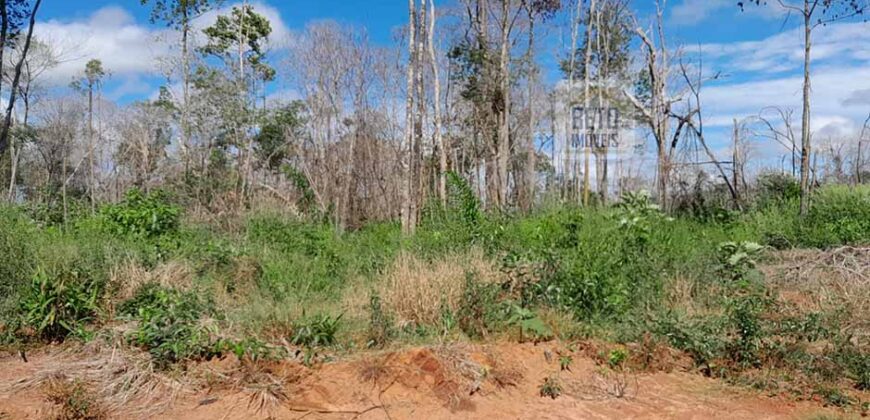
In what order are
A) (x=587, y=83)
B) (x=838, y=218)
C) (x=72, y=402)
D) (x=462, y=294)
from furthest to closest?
(x=587, y=83)
(x=838, y=218)
(x=462, y=294)
(x=72, y=402)

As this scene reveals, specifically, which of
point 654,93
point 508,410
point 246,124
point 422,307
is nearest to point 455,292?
point 422,307

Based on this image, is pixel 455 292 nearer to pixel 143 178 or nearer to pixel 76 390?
pixel 76 390

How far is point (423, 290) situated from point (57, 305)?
2.74m

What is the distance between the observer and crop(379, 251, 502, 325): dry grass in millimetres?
4273

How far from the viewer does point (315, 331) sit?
388 centimetres

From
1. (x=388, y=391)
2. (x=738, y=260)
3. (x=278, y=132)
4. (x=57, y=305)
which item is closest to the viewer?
(x=388, y=391)

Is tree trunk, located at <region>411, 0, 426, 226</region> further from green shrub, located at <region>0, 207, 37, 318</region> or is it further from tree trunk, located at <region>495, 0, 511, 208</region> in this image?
green shrub, located at <region>0, 207, 37, 318</region>

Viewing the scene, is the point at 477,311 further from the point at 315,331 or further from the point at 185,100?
the point at 185,100

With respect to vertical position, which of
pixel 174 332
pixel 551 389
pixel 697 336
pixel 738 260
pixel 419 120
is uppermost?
pixel 419 120

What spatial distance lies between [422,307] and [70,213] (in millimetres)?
6874

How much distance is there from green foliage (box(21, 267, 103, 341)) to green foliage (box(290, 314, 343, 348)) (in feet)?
5.19

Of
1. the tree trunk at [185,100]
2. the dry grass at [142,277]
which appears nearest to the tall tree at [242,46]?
the tree trunk at [185,100]

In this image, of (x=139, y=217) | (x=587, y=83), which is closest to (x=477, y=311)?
(x=139, y=217)

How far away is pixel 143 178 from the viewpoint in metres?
17.3
